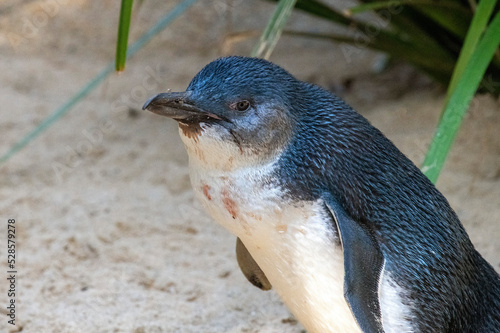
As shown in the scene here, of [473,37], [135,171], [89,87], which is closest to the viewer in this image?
[473,37]

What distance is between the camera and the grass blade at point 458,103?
1.61 m

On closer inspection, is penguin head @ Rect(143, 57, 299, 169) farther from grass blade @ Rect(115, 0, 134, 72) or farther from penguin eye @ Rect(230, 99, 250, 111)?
grass blade @ Rect(115, 0, 134, 72)

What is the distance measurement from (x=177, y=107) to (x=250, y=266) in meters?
0.48

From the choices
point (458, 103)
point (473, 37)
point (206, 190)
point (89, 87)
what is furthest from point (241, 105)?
point (89, 87)

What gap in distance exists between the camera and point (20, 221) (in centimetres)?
233

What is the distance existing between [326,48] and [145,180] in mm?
1609

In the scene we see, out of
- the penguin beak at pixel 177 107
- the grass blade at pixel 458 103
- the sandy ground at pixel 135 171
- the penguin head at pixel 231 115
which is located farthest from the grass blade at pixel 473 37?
the penguin beak at pixel 177 107

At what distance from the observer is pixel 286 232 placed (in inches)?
51.8

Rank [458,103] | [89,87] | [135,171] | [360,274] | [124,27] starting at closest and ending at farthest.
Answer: [360,274]
[124,27]
[458,103]
[89,87]
[135,171]

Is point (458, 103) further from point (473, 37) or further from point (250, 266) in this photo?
point (250, 266)

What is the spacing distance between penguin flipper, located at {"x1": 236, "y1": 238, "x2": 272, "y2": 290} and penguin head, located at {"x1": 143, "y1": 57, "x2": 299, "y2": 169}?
34 centimetres

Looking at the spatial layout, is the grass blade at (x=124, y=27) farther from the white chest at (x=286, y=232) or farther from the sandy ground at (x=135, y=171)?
the sandy ground at (x=135, y=171)

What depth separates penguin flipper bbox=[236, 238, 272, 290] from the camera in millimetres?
1588

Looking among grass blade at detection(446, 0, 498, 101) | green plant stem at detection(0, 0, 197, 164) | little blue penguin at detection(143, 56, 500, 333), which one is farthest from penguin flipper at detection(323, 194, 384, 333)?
green plant stem at detection(0, 0, 197, 164)
